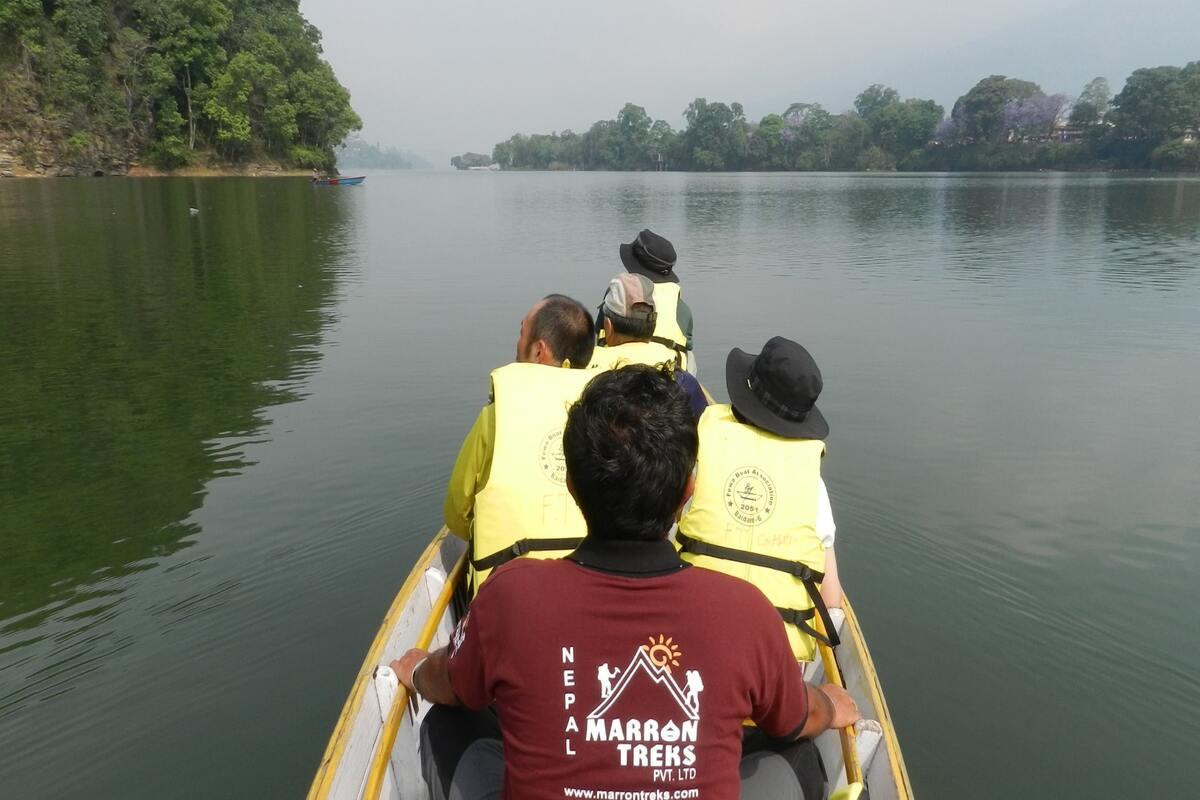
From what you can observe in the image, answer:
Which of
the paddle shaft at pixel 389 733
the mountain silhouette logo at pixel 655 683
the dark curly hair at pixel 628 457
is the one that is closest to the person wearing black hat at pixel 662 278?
the paddle shaft at pixel 389 733

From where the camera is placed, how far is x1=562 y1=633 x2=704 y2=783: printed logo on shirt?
171 centimetres

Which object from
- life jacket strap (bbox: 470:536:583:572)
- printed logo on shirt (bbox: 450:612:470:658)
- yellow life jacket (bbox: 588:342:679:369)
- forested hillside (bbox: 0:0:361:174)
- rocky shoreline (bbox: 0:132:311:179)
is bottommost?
life jacket strap (bbox: 470:536:583:572)

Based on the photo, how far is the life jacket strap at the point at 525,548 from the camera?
3.13m

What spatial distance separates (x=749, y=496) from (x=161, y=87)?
62.9m

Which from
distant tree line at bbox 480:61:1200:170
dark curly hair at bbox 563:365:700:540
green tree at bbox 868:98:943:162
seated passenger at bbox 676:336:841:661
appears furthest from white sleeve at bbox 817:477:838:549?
green tree at bbox 868:98:943:162

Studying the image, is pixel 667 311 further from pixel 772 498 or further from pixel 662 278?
pixel 772 498

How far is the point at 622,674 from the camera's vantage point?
1709mm

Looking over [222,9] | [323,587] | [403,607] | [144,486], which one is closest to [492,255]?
[144,486]

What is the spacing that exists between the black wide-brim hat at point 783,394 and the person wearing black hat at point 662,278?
11.5 ft

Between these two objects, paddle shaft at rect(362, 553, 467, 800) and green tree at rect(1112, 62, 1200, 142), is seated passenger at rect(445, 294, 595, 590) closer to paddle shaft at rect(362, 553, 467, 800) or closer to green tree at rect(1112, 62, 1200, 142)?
paddle shaft at rect(362, 553, 467, 800)

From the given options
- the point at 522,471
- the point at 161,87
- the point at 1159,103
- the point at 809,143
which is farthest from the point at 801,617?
the point at 809,143

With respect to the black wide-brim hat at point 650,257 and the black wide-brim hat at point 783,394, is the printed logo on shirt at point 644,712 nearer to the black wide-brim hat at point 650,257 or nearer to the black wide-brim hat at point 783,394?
the black wide-brim hat at point 783,394

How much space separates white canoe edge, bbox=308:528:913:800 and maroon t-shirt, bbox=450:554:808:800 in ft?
4.14

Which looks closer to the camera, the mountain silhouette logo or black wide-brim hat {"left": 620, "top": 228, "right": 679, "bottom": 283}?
the mountain silhouette logo
